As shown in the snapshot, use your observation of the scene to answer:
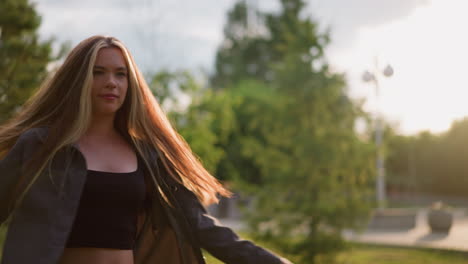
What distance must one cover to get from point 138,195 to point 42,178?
475 millimetres

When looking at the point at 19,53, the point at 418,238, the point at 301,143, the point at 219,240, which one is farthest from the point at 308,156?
the point at 219,240

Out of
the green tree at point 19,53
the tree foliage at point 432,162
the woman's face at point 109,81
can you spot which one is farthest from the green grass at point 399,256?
the tree foliage at point 432,162

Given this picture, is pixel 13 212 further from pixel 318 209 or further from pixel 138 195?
pixel 318 209

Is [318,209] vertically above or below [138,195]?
below

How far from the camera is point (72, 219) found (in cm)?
244

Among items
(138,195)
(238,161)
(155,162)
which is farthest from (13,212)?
(238,161)

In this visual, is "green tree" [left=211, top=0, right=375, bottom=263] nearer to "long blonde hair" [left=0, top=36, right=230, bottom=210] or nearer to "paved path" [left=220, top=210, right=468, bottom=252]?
"paved path" [left=220, top=210, right=468, bottom=252]

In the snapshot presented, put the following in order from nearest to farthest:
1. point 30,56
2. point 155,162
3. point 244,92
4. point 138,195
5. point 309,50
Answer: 1. point 138,195
2. point 155,162
3. point 30,56
4. point 309,50
5. point 244,92

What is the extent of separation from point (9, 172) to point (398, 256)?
1235 cm

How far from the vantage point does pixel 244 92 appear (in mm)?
38500

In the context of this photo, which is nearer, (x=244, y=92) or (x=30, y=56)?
(x=30, y=56)

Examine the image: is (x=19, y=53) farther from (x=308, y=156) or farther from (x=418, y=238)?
(x=418, y=238)


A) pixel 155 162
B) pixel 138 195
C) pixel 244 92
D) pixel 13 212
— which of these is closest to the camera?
pixel 13 212

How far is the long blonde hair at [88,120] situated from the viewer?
2.65m
